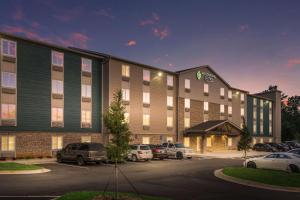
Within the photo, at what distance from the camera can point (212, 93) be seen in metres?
56.2

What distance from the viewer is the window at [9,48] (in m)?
32.3

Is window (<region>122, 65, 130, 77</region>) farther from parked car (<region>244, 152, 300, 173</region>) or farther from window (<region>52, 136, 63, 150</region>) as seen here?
parked car (<region>244, 152, 300, 173</region>)

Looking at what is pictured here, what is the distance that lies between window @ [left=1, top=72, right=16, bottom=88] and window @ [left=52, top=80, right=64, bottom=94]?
→ 14.6 feet

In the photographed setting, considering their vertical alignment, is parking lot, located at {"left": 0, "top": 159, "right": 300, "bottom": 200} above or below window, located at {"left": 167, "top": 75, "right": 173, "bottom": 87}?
below

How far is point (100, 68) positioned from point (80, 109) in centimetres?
595

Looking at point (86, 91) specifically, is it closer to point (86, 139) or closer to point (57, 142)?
point (86, 139)

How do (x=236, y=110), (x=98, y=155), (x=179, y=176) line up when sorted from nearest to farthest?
(x=179, y=176), (x=98, y=155), (x=236, y=110)

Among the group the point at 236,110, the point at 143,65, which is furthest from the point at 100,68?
the point at 236,110

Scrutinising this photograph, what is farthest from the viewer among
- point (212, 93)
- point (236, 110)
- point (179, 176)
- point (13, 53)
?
point (236, 110)

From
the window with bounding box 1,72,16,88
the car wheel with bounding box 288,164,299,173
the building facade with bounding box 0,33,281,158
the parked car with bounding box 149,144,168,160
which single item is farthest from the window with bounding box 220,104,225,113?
the window with bounding box 1,72,16,88

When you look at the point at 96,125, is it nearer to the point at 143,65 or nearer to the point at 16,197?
the point at 143,65

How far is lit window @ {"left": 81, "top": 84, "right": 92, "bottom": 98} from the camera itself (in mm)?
39031

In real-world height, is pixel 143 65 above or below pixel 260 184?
above

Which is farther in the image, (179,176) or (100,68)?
(100,68)
